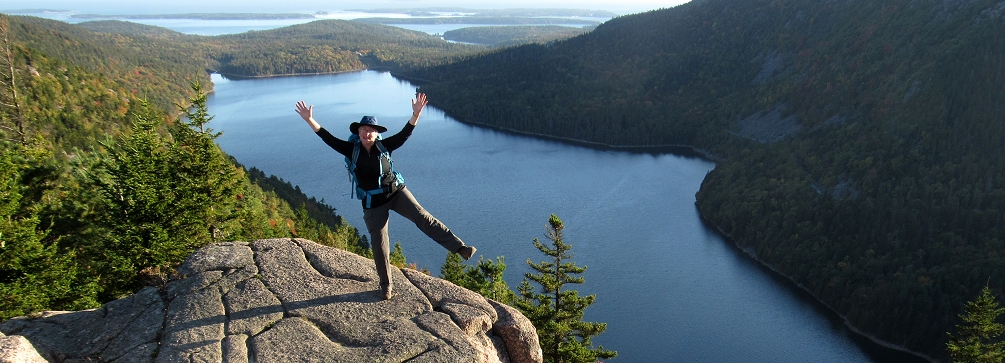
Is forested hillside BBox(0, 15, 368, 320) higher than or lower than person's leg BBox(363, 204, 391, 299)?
lower

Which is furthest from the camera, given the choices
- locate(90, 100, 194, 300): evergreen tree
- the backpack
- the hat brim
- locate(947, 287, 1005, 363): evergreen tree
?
locate(947, 287, 1005, 363): evergreen tree

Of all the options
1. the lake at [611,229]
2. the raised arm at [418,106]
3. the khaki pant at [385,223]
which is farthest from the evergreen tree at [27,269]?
the lake at [611,229]

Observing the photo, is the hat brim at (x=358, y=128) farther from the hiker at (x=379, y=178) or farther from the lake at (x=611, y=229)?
the lake at (x=611, y=229)

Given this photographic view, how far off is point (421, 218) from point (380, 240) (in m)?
0.85

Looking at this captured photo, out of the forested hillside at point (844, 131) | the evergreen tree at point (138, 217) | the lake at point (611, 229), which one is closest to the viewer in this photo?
the evergreen tree at point (138, 217)

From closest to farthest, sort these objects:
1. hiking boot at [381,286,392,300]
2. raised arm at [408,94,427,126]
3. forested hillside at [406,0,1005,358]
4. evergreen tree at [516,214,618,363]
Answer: raised arm at [408,94,427,126] → hiking boot at [381,286,392,300] → evergreen tree at [516,214,618,363] → forested hillside at [406,0,1005,358]

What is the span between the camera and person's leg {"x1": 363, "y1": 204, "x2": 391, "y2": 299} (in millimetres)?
11336

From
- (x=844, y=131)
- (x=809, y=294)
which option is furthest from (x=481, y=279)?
(x=844, y=131)

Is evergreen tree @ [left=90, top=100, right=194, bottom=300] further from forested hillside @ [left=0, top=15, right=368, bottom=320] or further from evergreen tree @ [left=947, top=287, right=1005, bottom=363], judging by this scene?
evergreen tree @ [left=947, top=287, right=1005, bottom=363]

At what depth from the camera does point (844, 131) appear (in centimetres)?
10519

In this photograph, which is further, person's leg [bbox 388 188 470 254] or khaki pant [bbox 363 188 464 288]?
→ person's leg [bbox 388 188 470 254]

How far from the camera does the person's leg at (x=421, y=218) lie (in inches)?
453

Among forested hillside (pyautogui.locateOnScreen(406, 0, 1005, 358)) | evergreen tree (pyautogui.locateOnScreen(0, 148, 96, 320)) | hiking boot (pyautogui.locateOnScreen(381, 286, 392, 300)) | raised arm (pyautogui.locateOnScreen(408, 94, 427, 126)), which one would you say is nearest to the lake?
forested hillside (pyautogui.locateOnScreen(406, 0, 1005, 358))

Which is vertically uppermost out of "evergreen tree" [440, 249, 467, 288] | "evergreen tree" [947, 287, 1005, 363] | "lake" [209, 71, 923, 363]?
"evergreen tree" [947, 287, 1005, 363]
